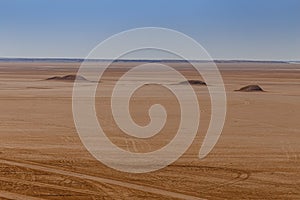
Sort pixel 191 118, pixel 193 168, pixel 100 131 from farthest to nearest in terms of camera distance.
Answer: pixel 191 118, pixel 100 131, pixel 193 168

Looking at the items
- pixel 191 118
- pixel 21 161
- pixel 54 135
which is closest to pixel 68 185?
pixel 21 161

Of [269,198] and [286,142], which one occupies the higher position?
[286,142]

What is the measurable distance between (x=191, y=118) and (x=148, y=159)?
9334 mm

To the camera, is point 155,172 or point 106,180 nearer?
point 106,180

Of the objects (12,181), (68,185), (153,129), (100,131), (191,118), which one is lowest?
(12,181)

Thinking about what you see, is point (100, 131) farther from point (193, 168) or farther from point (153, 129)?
→ point (193, 168)

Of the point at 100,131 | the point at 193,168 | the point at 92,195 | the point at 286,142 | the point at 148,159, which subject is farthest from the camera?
the point at 100,131

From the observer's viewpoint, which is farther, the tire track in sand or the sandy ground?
the sandy ground

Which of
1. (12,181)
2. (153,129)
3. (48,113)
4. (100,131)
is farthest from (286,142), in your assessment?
(48,113)

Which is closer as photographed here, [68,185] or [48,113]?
[68,185]

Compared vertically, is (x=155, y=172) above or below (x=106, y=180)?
above

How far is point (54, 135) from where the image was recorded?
18.2 m

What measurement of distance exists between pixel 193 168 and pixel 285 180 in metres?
2.35

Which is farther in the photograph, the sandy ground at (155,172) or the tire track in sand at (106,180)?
the sandy ground at (155,172)
